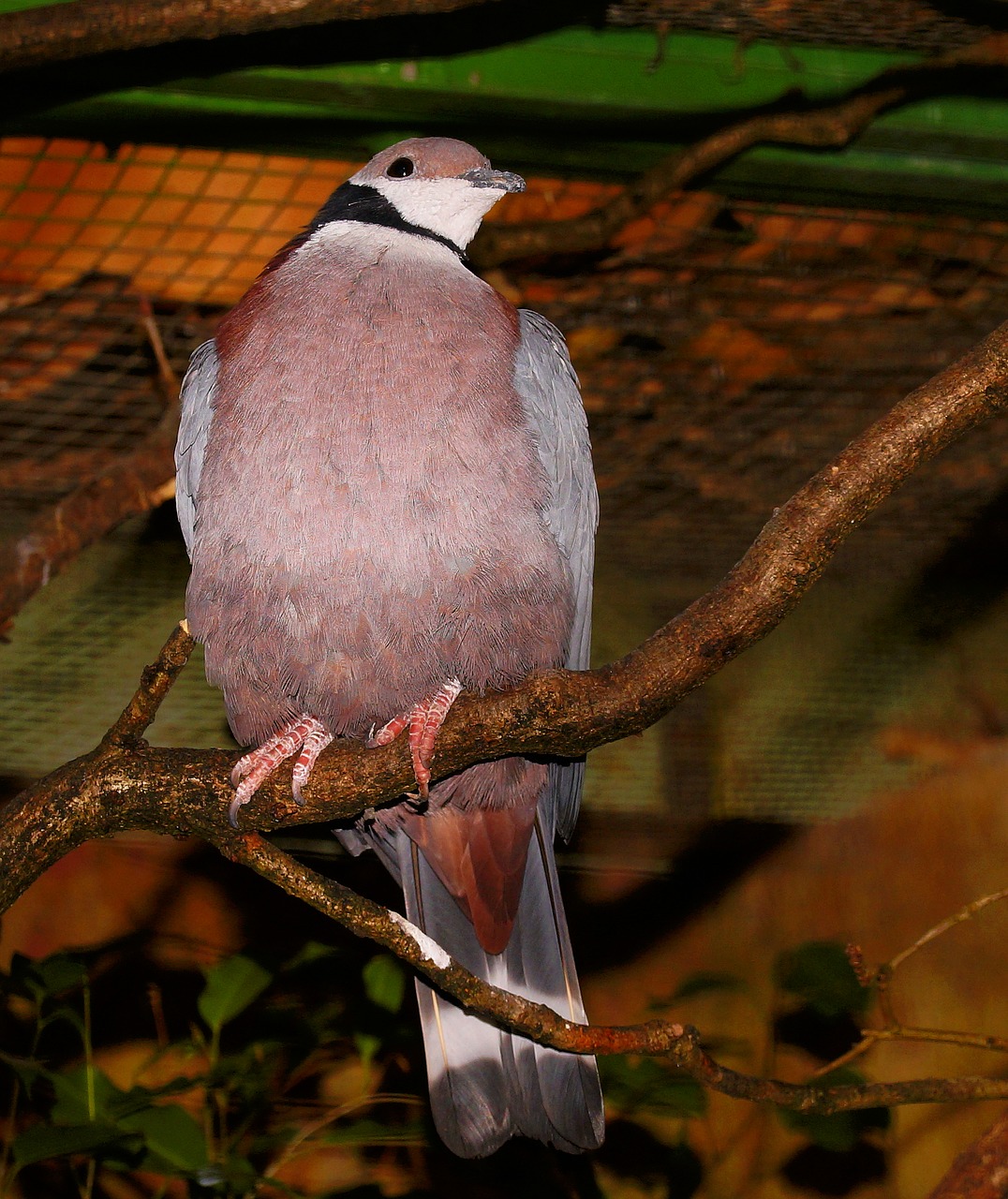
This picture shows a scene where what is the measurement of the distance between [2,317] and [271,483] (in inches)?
67.2

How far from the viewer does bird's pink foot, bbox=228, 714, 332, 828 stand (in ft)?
6.01

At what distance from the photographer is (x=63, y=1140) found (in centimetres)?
217

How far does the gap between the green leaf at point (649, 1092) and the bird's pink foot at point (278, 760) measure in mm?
1107

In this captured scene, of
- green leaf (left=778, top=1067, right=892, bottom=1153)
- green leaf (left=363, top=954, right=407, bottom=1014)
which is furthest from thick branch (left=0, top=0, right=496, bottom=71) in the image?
green leaf (left=778, top=1067, right=892, bottom=1153)

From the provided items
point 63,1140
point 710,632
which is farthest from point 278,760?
point 63,1140

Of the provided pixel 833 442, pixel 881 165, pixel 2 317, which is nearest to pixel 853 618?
pixel 833 442

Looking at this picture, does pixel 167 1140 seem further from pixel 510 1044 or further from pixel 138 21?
pixel 138 21

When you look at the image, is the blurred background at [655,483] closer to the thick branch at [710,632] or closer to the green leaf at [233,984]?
the green leaf at [233,984]

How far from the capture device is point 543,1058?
2.28m

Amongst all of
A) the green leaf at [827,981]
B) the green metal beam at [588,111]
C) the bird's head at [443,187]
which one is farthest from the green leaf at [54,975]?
the green metal beam at [588,111]

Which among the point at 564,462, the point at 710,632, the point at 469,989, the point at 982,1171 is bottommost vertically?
the point at 982,1171

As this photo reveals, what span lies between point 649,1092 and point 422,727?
1222 mm

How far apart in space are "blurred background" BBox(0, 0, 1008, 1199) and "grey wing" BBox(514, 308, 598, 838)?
0.68 m

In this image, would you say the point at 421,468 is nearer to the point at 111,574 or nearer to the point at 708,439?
the point at 708,439
